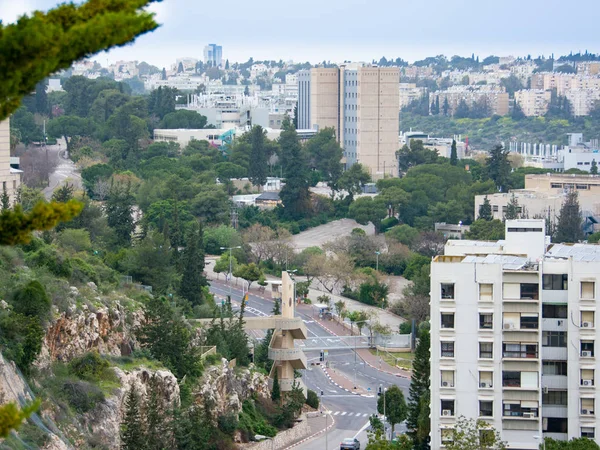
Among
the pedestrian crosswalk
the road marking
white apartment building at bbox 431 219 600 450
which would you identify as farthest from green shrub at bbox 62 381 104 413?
the pedestrian crosswalk

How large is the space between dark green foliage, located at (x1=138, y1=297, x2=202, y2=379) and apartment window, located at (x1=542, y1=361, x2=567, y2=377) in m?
10.9

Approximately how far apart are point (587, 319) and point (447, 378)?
2905 millimetres

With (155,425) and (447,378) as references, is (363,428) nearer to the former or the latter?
(155,425)

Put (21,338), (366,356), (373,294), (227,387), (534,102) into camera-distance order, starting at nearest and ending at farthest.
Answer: (21,338) → (227,387) → (366,356) → (373,294) → (534,102)

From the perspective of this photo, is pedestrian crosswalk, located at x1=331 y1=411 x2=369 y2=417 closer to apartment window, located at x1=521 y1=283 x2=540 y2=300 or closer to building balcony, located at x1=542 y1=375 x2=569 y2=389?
building balcony, located at x1=542 y1=375 x2=569 y2=389

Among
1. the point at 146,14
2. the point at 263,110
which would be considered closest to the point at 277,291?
the point at 146,14

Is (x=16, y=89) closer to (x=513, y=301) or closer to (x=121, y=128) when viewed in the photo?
(x=513, y=301)

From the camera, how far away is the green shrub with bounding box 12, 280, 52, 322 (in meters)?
31.5

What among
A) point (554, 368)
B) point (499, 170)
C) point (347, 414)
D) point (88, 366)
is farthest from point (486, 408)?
point (499, 170)

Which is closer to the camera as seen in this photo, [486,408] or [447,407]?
[486,408]

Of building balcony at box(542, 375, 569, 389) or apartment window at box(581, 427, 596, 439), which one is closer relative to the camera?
apartment window at box(581, 427, 596, 439)

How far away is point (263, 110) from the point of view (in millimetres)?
129250

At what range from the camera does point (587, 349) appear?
28453mm

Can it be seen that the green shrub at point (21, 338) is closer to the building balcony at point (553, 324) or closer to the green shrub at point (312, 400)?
the building balcony at point (553, 324)
